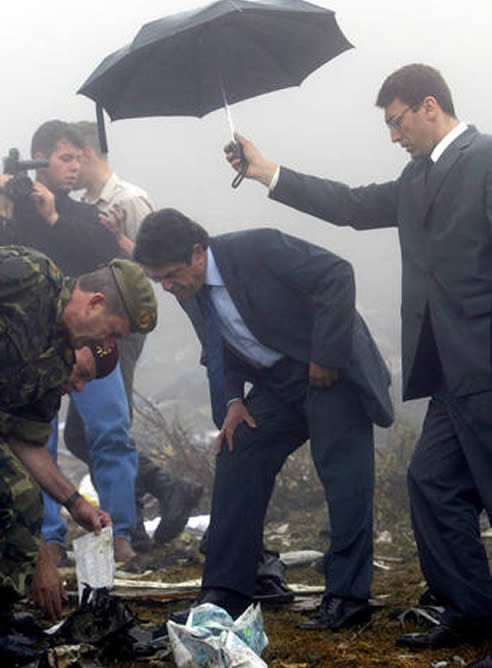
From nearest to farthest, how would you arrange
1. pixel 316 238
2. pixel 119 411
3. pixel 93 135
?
pixel 119 411
pixel 93 135
pixel 316 238

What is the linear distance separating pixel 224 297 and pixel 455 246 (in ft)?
3.74

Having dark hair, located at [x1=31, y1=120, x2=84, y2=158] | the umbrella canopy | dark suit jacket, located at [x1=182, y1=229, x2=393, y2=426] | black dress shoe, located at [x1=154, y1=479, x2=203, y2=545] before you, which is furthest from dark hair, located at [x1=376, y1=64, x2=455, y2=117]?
black dress shoe, located at [x1=154, y1=479, x2=203, y2=545]

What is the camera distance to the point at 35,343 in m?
3.90

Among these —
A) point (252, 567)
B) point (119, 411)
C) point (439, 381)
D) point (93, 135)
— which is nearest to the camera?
point (439, 381)

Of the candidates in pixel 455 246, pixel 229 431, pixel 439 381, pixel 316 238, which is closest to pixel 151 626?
pixel 229 431

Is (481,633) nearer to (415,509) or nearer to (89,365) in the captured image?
(415,509)

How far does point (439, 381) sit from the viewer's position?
14.4ft

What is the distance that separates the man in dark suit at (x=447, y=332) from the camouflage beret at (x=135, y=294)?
1.05m

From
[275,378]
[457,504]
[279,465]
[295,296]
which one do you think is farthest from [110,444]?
[457,504]

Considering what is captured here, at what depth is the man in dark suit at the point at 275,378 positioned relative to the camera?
4.66 m

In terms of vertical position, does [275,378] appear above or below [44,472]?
above

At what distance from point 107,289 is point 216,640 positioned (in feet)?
4.36

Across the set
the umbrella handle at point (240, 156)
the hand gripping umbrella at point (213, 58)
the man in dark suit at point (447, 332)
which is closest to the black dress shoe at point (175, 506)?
the hand gripping umbrella at point (213, 58)

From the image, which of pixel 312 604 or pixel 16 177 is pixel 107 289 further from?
pixel 16 177
